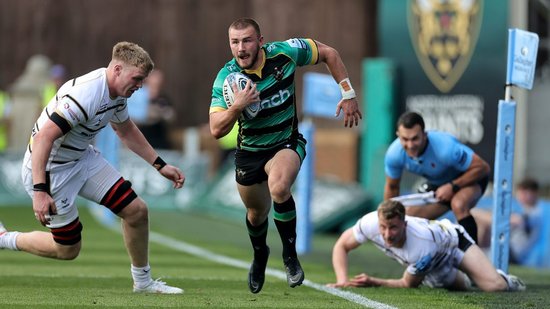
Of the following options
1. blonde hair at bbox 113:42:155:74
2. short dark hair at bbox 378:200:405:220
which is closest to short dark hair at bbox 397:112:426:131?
short dark hair at bbox 378:200:405:220

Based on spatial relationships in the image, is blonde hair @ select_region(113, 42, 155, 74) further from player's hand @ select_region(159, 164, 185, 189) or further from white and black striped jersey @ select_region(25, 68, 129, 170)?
player's hand @ select_region(159, 164, 185, 189)

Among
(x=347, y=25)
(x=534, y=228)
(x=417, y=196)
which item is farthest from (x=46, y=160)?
(x=347, y=25)

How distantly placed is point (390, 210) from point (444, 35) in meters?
11.0

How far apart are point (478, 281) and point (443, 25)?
10.5 meters

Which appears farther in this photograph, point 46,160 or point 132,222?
point 132,222

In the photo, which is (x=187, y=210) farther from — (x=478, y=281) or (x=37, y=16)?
(x=478, y=281)

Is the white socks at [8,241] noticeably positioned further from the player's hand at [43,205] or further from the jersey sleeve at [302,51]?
the jersey sleeve at [302,51]

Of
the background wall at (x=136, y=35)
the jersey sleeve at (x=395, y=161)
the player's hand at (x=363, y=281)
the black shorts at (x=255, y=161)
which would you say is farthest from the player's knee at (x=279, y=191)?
the background wall at (x=136, y=35)

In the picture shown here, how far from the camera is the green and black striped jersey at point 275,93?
33.3ft

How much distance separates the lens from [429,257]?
11.2 meters

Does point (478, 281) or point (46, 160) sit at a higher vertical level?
point (46, 160)

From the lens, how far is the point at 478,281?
37.8 ft

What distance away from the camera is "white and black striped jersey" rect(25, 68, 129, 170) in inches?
380

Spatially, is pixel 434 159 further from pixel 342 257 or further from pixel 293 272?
pixel 293 272
